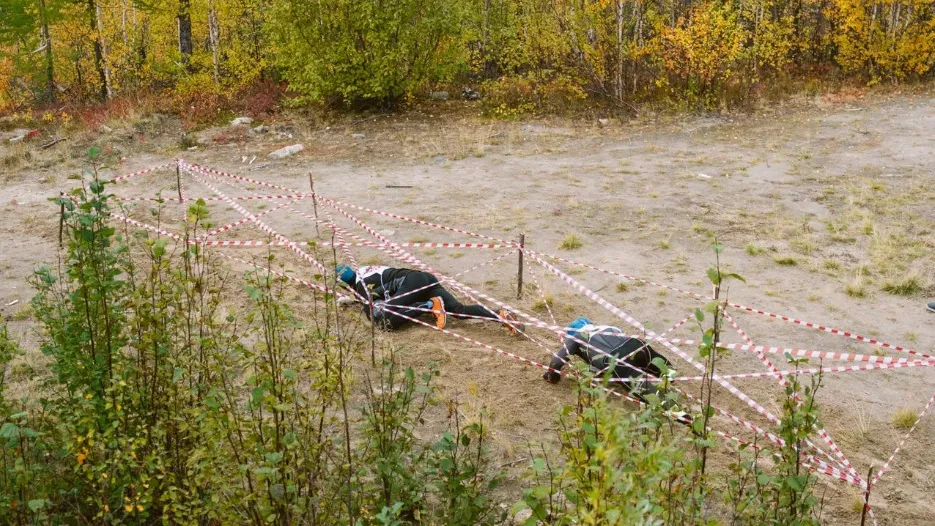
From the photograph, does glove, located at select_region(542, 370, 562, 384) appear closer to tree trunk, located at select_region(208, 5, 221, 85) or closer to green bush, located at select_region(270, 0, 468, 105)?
green bush, located at select_region(270, 0, 468, 105)

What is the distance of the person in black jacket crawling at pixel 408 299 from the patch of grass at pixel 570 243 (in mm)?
2287

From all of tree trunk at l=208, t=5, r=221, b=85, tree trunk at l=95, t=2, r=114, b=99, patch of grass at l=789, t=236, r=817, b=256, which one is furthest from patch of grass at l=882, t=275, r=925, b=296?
tree trunk at l=95, t=2, r=114, b=99

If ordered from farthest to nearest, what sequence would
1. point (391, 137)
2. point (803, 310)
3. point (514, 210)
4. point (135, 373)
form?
point (391, 137) < point (514, 210) < point (803, 310) < point (135, 373)

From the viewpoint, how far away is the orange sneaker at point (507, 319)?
709 cm

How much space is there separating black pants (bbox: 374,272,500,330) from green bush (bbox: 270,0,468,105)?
11.1m

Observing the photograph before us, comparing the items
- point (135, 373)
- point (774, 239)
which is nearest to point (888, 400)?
point (774, 239)

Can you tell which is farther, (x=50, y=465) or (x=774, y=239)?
(x=774, y=239)

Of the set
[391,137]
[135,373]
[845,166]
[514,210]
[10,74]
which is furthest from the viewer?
[10,74]

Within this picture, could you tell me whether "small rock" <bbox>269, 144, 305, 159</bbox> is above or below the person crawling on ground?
above

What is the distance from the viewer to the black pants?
23.9 feet

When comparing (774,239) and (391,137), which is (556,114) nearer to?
(391,137)

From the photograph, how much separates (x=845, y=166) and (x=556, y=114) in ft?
24.4

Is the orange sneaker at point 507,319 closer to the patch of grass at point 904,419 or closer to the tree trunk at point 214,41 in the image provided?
the patch of grass at point 904,419

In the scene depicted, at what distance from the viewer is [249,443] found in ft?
11.2
